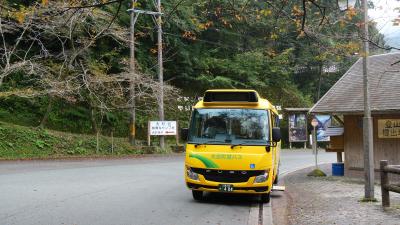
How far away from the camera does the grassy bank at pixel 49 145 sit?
25.6 metres

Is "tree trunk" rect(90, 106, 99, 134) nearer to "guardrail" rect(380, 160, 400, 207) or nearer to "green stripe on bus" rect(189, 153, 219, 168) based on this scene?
"green stripe on bus" rect(189, 153, 219, 168)

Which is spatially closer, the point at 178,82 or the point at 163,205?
the point at 163,205

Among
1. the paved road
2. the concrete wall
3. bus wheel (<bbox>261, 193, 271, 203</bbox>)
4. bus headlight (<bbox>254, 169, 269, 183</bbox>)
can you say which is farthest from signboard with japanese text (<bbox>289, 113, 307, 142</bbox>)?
bus headlight (<bbox>254, 169, 269, 183</bbox>)

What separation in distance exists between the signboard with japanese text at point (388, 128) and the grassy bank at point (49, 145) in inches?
638

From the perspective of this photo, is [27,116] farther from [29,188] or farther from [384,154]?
[384,154]

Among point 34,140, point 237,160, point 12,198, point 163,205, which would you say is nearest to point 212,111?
point 237,160

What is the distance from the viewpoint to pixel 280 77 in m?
43.7

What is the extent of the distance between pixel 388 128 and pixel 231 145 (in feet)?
28.7

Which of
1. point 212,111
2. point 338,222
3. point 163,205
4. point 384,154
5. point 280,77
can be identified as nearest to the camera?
point 338,222

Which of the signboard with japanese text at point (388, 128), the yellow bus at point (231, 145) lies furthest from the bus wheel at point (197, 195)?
the signboard with japanese text at point (388, 128)

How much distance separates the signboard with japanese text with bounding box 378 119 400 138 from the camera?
17.4 meters

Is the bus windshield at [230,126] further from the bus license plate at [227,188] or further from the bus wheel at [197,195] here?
the bus wheel at [197,195]

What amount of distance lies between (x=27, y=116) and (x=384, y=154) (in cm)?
2282

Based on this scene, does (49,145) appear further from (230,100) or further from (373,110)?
(373,110)
